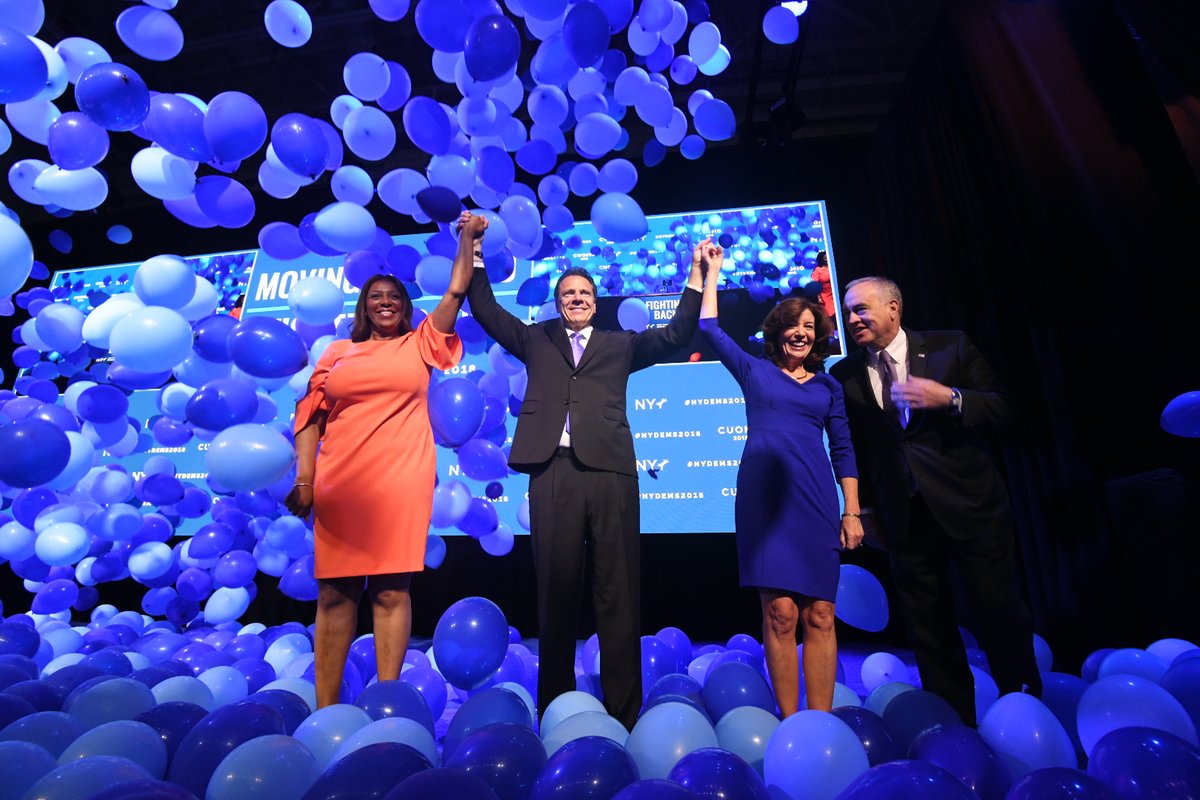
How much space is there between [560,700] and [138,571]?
2.56 meters

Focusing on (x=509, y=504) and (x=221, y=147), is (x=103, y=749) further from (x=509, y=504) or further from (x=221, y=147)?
(x=509, y=504)

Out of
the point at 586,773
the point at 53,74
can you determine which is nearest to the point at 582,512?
the point at 586,773

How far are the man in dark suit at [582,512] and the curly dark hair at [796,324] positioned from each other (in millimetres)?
471

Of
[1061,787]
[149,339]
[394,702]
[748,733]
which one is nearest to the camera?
[1061,787]

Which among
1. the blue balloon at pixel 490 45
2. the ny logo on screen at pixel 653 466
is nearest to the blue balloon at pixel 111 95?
the blue balloon at pixel 490 45

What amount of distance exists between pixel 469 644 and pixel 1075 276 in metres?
2.60

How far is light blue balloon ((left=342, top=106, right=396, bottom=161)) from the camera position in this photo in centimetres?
213

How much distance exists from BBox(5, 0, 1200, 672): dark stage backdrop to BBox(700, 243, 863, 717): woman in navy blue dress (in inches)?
50.2

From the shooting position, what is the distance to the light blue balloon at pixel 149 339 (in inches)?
77.1

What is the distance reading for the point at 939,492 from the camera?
158cm

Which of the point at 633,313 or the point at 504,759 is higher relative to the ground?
the point at 633,313

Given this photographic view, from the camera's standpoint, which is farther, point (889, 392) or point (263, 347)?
point (263, 347)

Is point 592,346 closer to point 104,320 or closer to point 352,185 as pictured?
point 352,185

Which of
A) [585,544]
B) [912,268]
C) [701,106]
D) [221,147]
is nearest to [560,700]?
[585,544]
